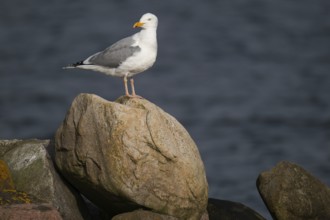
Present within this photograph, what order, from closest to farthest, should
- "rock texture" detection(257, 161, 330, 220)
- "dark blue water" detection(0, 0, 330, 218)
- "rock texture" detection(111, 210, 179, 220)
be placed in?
"rock texture" detection(111, 210, 179, 220)
"rock texture" detection(257, 161, 330, 220)
"dark blue water" detection(0, 0, 330, 218)

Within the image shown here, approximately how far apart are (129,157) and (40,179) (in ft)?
5.55

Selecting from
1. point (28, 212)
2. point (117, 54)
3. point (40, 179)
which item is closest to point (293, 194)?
point (117, 54)

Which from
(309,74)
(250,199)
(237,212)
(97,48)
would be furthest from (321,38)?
(237,212)

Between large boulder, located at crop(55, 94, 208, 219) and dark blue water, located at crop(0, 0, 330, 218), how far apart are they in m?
7.01

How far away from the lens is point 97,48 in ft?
101

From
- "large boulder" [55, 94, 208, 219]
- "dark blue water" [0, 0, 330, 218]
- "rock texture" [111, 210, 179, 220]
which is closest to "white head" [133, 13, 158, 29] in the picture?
"large boulder" [55, 94, 208, 219]

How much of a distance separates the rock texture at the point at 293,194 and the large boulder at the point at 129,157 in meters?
1.51

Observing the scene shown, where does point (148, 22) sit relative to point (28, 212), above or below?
above

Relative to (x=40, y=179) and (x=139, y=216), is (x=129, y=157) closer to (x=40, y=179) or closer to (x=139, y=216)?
(x=139, y=216)

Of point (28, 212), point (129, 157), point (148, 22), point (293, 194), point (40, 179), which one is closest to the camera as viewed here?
point (28, 212)

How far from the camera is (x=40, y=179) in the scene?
12711 millimetres

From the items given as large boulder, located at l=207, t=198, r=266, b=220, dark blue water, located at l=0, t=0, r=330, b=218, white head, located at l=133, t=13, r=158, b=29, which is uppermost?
white head, located at l=133, t=13, r=158, b=29

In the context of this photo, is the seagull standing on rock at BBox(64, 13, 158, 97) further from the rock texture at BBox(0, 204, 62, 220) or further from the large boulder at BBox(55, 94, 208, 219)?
the rock texture at BBox(0, 204, 62, 220)

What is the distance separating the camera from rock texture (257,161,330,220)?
1352 centimetres
